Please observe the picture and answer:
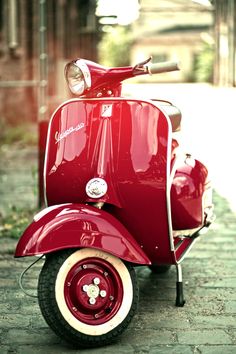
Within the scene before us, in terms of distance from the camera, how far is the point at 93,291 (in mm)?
3703

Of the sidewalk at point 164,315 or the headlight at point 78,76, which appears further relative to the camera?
the headlight at point 78,76

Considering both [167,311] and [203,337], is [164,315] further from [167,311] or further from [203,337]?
[203,337]

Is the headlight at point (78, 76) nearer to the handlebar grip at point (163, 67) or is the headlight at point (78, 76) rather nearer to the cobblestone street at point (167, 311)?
the handlebar grip at point (163, 67)

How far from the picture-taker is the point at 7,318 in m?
4.07

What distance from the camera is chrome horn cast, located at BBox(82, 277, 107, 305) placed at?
3.70m

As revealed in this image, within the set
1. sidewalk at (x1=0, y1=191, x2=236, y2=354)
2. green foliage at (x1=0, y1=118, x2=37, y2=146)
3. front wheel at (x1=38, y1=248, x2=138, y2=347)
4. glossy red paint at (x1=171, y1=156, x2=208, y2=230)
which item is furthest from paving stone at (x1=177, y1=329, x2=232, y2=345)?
green foliage at (x1=0, y1=118, x2=37, y2=146)

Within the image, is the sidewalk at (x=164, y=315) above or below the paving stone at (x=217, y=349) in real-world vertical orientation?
below

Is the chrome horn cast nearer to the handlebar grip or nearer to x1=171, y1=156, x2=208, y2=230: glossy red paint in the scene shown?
x1=171, y1=156, x2=208, y2=230: glossy red paint

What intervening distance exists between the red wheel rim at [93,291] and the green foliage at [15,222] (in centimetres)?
223

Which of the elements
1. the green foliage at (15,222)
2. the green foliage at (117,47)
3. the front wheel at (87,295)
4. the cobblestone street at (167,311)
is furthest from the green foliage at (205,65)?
the front wheel at (87,295)

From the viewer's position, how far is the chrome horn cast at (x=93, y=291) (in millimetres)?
3699

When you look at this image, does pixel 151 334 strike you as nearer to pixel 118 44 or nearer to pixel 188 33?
pixel 118 44

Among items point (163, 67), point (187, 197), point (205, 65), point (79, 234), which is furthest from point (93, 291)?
point (205, 65)

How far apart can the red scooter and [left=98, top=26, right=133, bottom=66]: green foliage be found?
5487 cm
